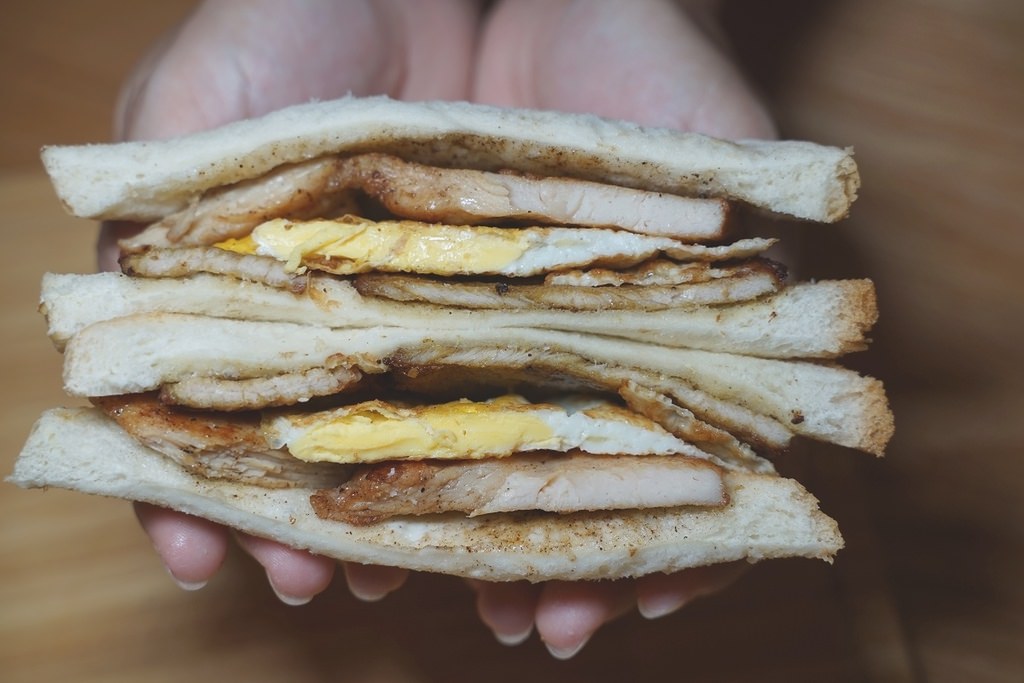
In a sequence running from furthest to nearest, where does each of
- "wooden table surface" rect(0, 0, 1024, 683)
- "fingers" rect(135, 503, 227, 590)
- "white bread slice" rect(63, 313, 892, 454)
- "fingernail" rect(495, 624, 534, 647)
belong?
1. "wooden table surface" rect(0, 0, 1024, 683)
2. "fingernail" rect(495, 624, 534, 647)
3. "fingers" rect(135, 503, 227, 590)
4. "white bread slice" rect(63, 313, 892, 454)

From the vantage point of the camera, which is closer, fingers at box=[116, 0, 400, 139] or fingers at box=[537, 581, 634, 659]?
fingers at box=[537, 581, 634, 659]

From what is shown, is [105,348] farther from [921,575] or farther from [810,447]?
[921,575]

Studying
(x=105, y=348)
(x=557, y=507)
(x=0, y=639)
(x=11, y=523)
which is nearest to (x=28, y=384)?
(x=11, y=523)

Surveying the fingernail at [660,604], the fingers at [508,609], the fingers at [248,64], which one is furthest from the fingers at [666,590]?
the fingers at [248,64]

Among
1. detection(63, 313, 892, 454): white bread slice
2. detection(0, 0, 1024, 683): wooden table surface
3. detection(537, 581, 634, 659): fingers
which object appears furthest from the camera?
detection(0, 0, 1024, 683): wooden table surface

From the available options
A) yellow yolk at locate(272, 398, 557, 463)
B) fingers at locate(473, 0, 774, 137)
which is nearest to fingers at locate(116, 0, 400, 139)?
fingers at locate(473, 0, 774, 137)

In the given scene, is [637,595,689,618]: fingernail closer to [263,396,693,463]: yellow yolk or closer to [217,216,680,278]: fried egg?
[263,396,693,463]: yellow yolk
